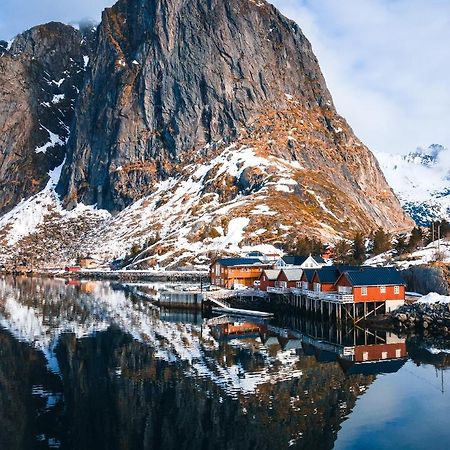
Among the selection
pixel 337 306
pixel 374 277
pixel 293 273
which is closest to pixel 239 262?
pixel 293 273

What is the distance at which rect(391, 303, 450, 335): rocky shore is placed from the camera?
6850cm

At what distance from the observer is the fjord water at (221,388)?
36.8 meters

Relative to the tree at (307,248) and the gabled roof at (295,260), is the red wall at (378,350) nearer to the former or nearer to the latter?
the gabled roof at (295,260)

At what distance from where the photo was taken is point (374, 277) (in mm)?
75625

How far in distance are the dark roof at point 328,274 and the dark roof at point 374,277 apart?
17.9ft

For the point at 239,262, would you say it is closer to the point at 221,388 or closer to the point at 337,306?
the point at 337,306

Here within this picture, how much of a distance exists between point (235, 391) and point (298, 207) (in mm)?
148808

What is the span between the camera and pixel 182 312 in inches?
3735

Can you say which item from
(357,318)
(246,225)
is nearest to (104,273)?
(246,225)

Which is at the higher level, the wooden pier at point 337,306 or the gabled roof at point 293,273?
the gabled roof at point 293,273

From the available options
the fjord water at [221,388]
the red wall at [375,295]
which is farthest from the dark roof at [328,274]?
the fjord water at [221,388]

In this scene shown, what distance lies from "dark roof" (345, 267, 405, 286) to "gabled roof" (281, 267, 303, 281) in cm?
1566

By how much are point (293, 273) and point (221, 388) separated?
47.7m

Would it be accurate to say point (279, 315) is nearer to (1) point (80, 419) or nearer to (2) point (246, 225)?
(1) point (80, 419)
